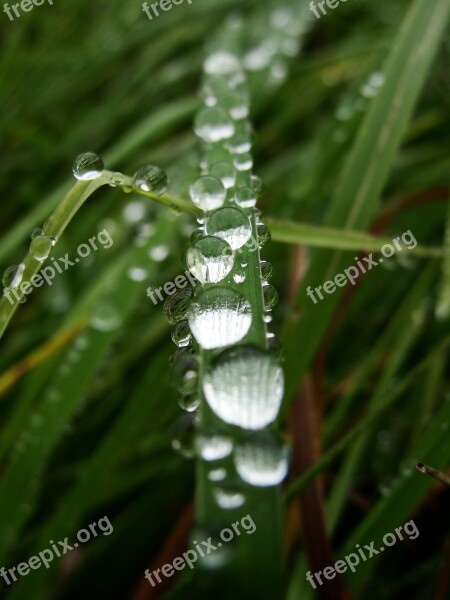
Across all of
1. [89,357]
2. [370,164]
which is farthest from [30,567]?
[370,164]

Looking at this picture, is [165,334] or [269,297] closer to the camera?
[269,297]

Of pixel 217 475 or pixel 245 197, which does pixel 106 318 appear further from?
pixel 217 475

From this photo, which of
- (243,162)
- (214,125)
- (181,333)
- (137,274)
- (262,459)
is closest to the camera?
(262,459)

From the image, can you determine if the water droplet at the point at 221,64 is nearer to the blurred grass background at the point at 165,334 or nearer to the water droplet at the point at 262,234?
the blurred grass background at the point at 165,334

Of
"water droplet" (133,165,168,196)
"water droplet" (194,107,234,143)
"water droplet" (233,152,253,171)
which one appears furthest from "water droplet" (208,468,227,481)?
"water droplet" (194,107,234,143)

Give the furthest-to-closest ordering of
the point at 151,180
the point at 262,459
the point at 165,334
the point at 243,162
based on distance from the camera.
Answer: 1. the point at 165,334
2. the point at 243,162
3. the point at 151,180
4. the point at 262,459

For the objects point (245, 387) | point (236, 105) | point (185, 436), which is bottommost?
point (185, 436)

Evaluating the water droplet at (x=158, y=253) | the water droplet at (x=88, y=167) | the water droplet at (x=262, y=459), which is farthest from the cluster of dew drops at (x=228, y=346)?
the water droplet at (x=158, y=253)

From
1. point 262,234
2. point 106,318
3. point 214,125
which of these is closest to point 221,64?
point 214,125

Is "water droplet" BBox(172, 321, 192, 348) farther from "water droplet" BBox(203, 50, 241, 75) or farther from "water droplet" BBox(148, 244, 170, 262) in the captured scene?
"water droplet" BBox(203, 50, 241, 75)
